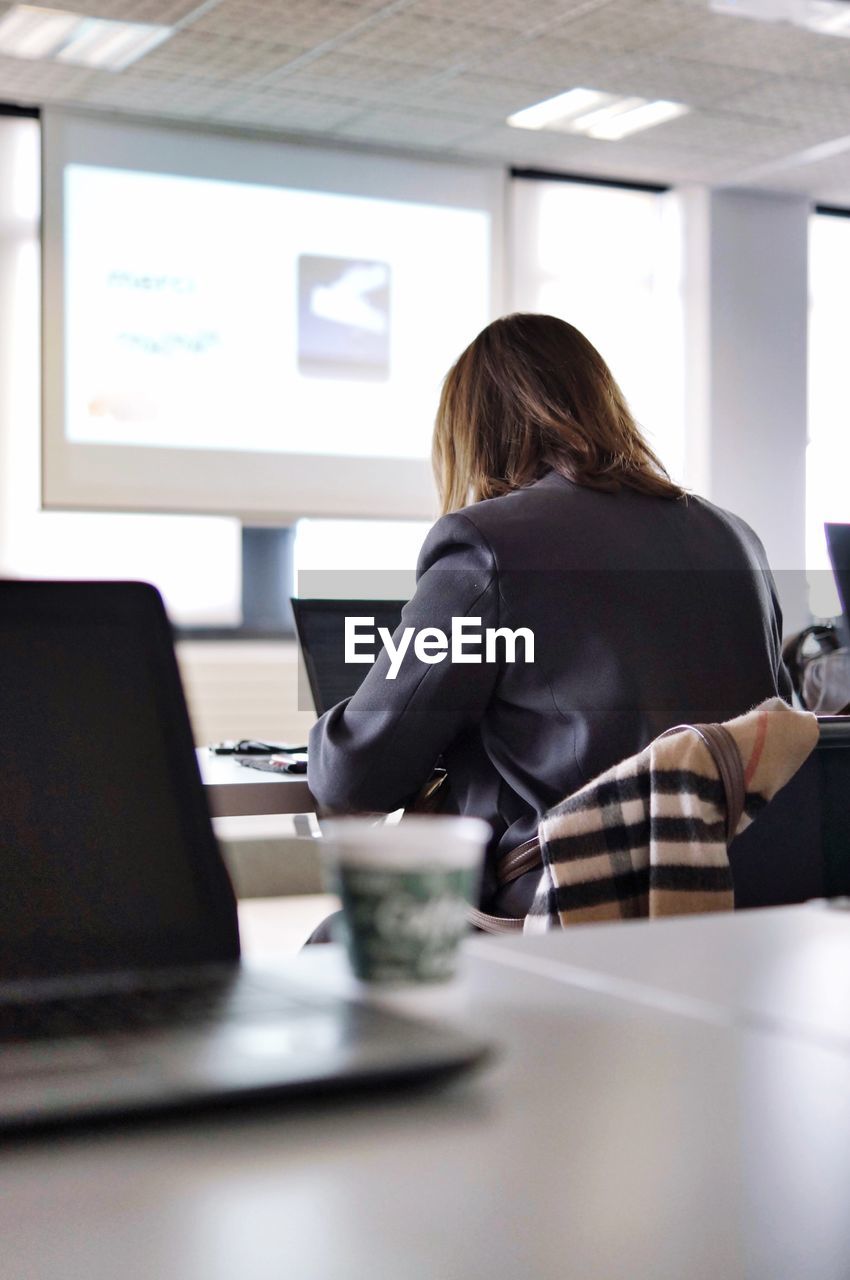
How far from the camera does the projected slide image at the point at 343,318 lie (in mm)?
6070

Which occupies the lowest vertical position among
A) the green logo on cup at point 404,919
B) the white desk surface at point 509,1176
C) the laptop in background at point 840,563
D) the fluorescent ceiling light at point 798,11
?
the white desk surface at point 509,1176

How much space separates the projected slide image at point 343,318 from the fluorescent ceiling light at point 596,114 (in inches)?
33.7

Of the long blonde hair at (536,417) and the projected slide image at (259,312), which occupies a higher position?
the projected slide image at (259,312)

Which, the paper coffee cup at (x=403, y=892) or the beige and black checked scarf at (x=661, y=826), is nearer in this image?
the paper coffee cup at (x=403, y=892)

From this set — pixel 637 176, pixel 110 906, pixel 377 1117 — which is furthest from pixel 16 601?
pixel 637 176

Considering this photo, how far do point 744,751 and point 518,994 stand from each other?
85 centimetres

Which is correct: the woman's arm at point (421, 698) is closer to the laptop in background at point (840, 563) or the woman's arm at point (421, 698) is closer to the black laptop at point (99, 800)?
the laptop in background at point (840, 563)

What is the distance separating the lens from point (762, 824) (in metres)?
1.60

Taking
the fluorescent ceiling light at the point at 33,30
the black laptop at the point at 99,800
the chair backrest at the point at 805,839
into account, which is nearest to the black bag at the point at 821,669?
the chair backrest at the point at 805,839

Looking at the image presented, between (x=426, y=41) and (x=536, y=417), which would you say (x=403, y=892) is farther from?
(x=426, y=41)

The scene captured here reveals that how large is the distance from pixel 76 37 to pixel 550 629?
3.88 metres

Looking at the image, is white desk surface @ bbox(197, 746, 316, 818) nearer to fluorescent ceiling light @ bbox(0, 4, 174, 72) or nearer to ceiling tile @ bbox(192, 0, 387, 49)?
ceiling tile @ bbox(192, 0, 387, 49)

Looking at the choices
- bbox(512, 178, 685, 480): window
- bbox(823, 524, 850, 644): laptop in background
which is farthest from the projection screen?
bbox(823, 524, 850, 644): laptop in background

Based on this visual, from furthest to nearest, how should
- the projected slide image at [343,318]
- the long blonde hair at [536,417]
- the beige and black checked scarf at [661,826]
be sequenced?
the projected slide image at [343,318], the long blonde hair at [536,417], the beige and black checked scarf at [661,826]
